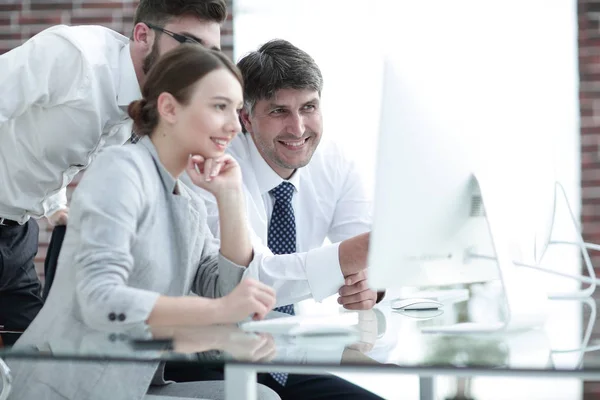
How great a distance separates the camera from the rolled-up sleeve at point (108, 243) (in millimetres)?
1425

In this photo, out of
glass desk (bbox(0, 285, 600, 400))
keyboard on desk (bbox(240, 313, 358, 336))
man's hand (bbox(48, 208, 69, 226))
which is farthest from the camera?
man's hand (bbox(48, 208, 69, 226))

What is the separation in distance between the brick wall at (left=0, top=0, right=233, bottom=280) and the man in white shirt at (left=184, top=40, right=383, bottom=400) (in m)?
1.41

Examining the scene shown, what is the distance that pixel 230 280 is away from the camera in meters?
1.69

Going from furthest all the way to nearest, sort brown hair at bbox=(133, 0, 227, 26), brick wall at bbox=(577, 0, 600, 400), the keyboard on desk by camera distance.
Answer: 1. brick wall at bbox=(577, 0, 600, 400)
2. brown hair at bbox=(133, 0, 227, 26)
3. the keyboard on desk

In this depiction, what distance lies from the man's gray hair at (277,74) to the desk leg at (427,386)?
0.91 meters

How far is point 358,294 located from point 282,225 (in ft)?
1.57

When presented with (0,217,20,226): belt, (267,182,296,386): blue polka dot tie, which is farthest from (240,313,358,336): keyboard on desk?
(0,217,20,226): belt

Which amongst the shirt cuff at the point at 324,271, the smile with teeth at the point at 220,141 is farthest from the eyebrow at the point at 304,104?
the smile with teeth at the point at 220,141

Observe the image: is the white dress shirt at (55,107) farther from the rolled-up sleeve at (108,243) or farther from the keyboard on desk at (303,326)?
the keyboard on desk at (303,326)

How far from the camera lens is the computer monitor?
4.50ft

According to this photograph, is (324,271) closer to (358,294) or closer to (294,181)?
(358,294)

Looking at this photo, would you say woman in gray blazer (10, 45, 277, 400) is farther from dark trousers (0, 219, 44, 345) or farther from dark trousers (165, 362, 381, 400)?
dark trousers (0, 219, 44, 345)

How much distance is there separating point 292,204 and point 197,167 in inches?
31.6

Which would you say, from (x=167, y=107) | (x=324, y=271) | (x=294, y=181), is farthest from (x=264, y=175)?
(x=167, y=107)
